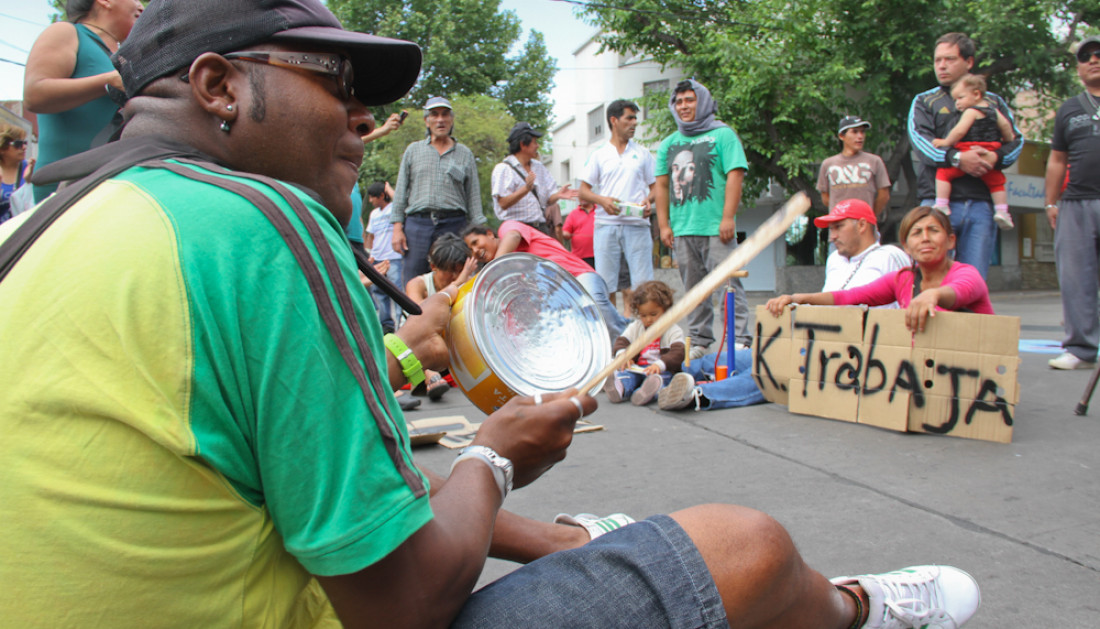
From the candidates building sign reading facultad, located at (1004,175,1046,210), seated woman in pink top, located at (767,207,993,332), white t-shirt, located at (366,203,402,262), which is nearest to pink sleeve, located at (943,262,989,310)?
seated woman in pink top, located at (767,207,993,332)

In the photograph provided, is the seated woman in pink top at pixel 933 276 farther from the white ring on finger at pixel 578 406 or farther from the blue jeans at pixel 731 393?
the white ring on finger at pixel 578 406

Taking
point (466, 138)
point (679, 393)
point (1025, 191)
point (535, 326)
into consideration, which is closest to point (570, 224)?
point (679, 393)

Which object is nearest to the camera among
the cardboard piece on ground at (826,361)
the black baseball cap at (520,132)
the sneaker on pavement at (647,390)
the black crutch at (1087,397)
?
the black crutch at (1087,397)

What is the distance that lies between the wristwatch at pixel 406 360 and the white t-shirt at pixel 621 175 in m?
4.49

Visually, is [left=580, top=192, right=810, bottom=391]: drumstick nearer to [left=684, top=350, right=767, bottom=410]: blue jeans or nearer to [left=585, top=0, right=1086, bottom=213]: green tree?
[left=684, top=350, right=767, bottom=410]: blue jeans

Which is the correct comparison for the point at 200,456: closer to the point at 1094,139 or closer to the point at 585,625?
the point at 585,625

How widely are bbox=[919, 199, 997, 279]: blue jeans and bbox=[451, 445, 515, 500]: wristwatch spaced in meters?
4.83

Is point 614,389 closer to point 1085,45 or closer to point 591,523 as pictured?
point 591,523

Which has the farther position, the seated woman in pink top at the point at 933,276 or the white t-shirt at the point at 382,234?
the white t-shirt at the point at 382,234

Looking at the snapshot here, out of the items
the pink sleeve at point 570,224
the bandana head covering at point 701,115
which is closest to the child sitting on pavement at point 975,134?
the bandana head covering at point 701,115

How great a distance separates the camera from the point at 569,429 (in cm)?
130

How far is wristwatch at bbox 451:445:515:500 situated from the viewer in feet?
3.70

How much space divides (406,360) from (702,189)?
434 cm

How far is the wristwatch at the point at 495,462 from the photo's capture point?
1.13 metres
